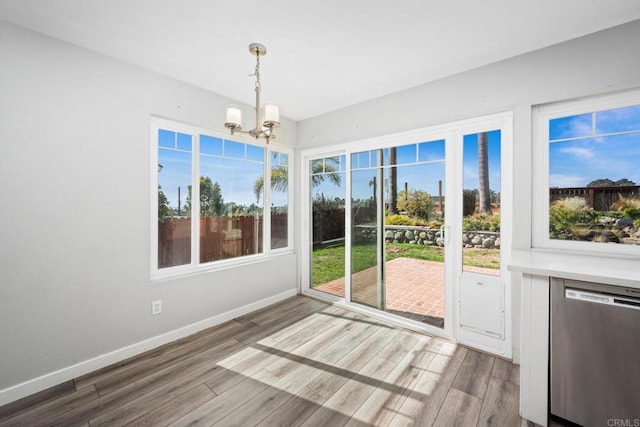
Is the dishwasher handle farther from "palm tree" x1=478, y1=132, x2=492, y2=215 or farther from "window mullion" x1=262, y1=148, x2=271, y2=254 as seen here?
"window mullion" x1=262, y1=148, x2=271, y2=254

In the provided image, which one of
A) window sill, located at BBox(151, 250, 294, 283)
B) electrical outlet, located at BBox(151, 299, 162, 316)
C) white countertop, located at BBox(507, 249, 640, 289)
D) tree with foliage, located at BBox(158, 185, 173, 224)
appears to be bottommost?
electrical outlet, located at BBox(151, 299, 162, 316)

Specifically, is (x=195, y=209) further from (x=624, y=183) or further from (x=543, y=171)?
(x=624, y=183)

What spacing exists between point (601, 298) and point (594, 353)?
1.07ft

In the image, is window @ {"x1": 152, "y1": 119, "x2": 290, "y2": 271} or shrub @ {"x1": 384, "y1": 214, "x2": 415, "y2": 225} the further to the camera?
shrub @ {"x1": 384, "y1": 214, "x2": 415, "y2": 225}

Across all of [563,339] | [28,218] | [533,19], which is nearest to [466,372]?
[563,339]

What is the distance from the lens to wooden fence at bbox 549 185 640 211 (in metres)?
2.01

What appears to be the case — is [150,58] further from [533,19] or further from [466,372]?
[466,372]

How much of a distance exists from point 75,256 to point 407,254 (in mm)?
3120

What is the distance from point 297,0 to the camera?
5.71ft

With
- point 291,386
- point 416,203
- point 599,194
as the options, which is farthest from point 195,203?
point 599,194

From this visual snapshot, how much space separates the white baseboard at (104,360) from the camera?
76.5 inches

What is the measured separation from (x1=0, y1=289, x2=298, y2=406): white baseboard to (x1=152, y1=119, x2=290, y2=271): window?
2.13 feet

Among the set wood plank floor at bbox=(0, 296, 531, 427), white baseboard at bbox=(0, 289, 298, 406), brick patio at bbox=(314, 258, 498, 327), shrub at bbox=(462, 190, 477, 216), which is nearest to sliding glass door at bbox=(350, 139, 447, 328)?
brick patio at bbox=(314, 258, 498, 327)

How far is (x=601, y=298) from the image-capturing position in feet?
5.00
